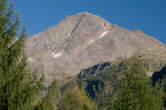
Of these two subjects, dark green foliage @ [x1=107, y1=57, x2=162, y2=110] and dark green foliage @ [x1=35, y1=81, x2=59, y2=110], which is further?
dark green foliage @ [x1=107, y1=57, x2=162, y2=110]

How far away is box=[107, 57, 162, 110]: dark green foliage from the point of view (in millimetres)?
27250

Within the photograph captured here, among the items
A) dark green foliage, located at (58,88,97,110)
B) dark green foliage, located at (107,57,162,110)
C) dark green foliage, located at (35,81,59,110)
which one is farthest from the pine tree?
dark green foliage, located at (58,88,97,110)

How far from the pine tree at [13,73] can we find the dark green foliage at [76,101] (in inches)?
1342

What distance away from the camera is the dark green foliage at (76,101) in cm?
4838

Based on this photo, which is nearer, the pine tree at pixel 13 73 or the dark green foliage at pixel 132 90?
the pine tree at pixel 13 73

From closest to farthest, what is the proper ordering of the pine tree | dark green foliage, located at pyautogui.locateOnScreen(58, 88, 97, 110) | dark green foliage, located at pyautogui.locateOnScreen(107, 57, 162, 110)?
the pine tree, dark green foliage, located at pyautogui.locateOnScreen(107, 57, 162, 110), dark green foliage, located at pyautogui.locateOnScreen(58, 88, 97, 110)

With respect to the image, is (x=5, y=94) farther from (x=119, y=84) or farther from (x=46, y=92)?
(x=119, y=84)

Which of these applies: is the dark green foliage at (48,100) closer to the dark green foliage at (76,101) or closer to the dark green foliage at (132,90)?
the dark green foliage at (132,90)

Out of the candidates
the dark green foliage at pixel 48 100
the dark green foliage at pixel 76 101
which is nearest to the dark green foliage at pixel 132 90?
the dark green foliage at pixel 48 100

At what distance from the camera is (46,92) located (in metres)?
15.5

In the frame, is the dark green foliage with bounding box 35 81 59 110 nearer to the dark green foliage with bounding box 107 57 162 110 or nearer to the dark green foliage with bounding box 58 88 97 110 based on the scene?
the dark green foliage with bounding box 107 57 162 110

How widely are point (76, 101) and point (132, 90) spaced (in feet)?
85.5

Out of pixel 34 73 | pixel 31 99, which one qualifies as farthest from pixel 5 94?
pixel 34 73

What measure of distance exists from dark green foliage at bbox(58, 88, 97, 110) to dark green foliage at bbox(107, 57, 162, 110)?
17.7m
